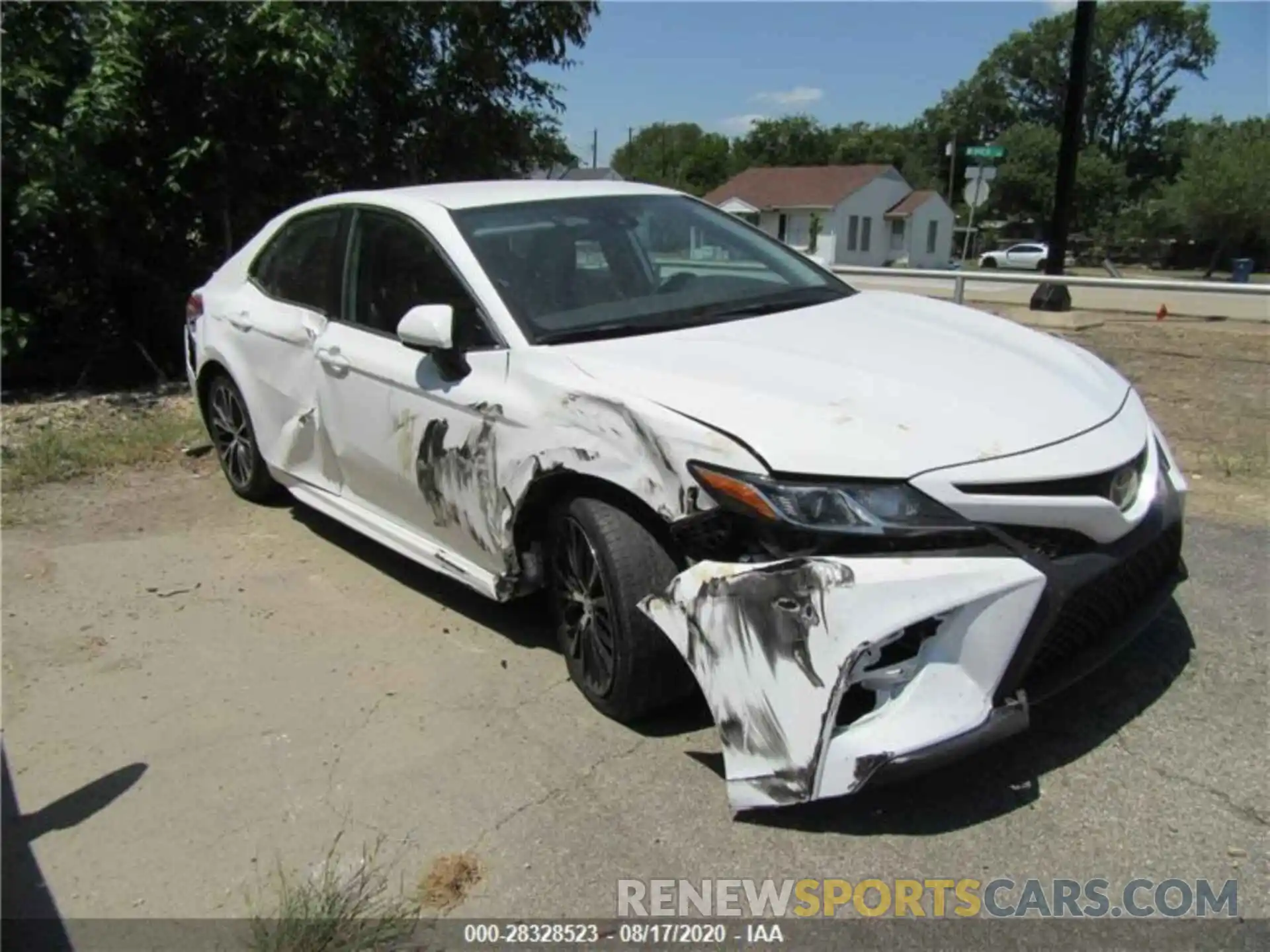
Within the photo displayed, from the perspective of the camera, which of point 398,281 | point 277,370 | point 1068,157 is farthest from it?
point 1068,157

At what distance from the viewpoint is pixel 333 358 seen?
436 cm

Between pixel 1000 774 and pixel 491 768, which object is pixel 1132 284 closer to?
pixel 1000 774

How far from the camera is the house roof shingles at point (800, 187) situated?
56.0 metres

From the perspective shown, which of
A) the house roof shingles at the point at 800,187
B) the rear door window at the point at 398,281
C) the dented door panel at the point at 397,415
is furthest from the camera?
the house roof shingles at the point at 800,187

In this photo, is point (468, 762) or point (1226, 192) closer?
point (468, 762)

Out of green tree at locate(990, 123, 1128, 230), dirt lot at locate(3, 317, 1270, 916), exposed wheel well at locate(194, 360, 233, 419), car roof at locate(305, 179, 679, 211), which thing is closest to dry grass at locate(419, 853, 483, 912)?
dirt lot at locate(3, 317, 1270, 916)

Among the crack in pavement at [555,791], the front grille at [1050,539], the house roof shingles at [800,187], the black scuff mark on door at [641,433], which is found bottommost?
the crack in pavement at [555,791]

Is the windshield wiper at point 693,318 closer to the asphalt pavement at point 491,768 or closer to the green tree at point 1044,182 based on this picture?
the asphalt pavement at point 491,768

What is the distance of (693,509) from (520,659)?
1.31 metres

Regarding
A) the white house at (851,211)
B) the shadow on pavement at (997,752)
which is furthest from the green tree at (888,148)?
the shadow on pavement at (997,752)

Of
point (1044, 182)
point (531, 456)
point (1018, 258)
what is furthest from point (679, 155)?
point (531, 456)

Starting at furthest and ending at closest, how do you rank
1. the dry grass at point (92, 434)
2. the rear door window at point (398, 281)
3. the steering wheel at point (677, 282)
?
the dry grass at point (92, 434) < the steering wheel at point (677, 282) < the rear door window at point (398, 281)

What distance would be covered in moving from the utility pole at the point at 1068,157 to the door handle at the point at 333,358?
26.7 feet

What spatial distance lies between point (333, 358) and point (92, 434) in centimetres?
395
